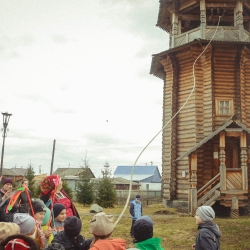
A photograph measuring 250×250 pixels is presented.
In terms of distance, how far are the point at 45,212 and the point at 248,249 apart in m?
5.98

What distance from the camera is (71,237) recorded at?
361cm

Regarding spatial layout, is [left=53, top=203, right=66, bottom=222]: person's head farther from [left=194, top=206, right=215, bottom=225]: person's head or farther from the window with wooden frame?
the window with wooden frame

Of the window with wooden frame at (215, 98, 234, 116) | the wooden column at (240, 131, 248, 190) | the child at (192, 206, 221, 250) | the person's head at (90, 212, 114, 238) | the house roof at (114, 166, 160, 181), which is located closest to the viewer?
the person's head at (90, 212, 114, 238)

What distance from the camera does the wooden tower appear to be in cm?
1577

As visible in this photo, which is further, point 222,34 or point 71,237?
point 222,34

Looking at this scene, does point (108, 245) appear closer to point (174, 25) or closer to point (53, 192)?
point (53, 192)

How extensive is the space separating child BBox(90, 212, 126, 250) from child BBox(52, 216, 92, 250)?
464 millimetres

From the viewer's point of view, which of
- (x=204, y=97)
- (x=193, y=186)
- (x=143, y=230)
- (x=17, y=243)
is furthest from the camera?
(x=204, y=97)

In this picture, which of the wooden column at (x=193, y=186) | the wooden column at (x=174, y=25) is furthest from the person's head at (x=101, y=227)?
the wooden column at (x=174, y=25)

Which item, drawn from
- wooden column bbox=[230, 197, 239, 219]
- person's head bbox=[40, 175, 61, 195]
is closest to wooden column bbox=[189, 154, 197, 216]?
wooden column bbox=[230, 197, 239, 219]

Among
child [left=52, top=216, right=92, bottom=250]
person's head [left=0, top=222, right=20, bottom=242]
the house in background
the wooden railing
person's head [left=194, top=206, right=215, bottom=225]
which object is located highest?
the wooden railing

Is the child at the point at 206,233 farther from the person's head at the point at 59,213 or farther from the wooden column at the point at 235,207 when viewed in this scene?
the wooden column at the point at 235,207

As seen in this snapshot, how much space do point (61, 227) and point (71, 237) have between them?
1089 mm

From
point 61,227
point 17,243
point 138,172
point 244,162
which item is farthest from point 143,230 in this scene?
point 138,172
